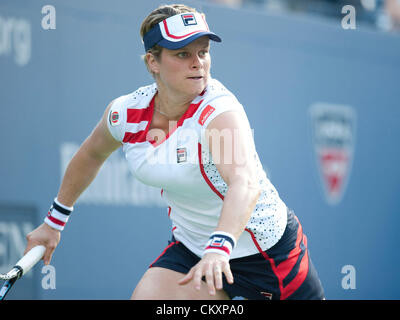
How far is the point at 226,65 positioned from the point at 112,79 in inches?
45.3

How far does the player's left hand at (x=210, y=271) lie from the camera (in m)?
2.49

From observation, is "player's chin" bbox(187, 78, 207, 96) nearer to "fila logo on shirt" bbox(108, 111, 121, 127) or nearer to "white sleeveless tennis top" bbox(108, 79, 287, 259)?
"white sleeveless tennis top" bbox(108, 79, 287, 259)

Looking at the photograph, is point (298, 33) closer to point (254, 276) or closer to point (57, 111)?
point (57, 111)

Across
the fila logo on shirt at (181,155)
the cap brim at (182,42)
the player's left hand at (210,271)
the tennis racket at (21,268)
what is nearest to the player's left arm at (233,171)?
the player's left hand at (210,271)

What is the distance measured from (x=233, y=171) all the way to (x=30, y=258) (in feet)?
3.96

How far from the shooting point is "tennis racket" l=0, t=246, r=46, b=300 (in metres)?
3.26

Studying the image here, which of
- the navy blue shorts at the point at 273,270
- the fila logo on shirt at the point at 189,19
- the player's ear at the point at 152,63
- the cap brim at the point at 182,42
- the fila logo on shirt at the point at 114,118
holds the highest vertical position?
the fila logo on shirt at the point at 189,19

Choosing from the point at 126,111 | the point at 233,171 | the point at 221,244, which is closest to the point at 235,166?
the point at 233,171

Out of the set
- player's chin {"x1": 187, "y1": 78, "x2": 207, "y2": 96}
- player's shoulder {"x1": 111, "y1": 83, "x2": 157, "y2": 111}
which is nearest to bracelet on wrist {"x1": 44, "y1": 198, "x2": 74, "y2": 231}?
player's shoulder {"x1": 111, "y1": 83, "x2": 157, "y2": 111}

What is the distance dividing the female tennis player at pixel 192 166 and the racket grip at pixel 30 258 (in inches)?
5.2

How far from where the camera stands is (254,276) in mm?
3438

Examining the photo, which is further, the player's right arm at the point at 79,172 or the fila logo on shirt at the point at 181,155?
the player's right arm at the point at 79,172

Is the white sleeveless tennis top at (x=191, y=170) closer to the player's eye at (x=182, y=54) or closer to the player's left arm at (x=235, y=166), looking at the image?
the player's left arm at (x=235, y=166)

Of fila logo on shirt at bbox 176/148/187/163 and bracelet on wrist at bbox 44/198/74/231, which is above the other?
fila logo on shirt at bbox 176/148/187/163
